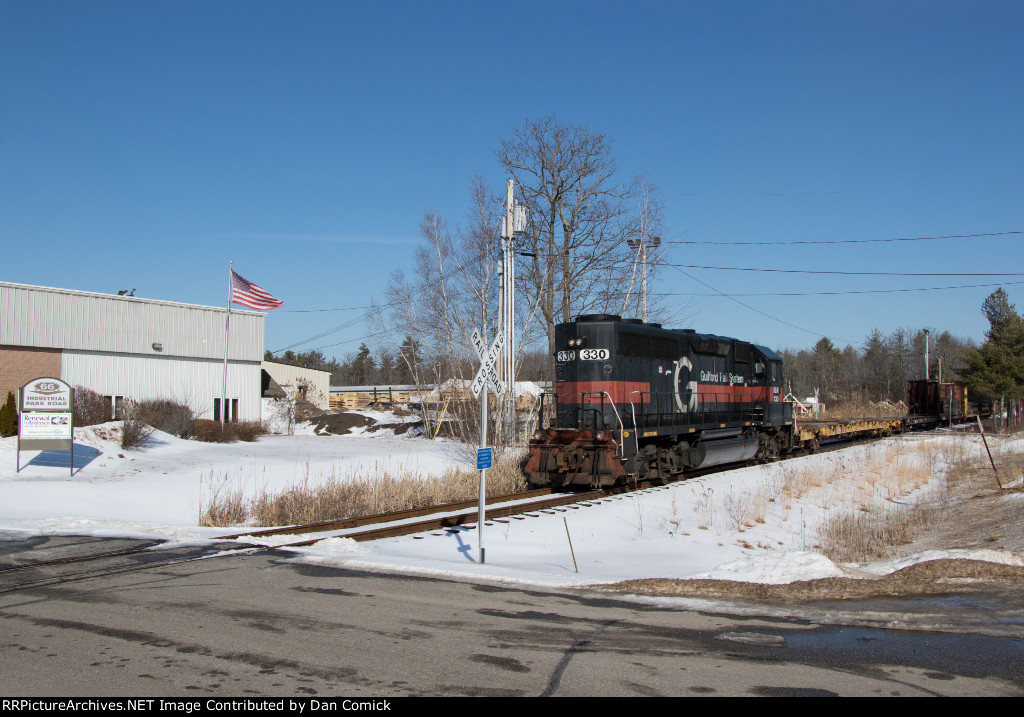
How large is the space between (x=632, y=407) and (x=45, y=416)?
14523 millimetres

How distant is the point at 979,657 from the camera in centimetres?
562

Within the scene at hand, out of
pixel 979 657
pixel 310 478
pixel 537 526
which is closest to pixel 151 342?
pixel 310 478

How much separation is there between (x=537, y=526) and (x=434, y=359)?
18238mm

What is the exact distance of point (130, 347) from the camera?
120 ft

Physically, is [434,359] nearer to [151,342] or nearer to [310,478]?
[310,478]

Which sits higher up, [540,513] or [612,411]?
[612,411]

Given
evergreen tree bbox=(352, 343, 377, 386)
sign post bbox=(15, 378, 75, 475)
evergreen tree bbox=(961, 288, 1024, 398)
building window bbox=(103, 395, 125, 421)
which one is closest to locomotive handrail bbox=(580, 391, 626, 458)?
sign post bbox=(15, 378, 75, 475)

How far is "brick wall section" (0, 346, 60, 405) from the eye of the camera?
32750mm

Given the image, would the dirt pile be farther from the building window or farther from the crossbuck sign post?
the crossbuck sign post

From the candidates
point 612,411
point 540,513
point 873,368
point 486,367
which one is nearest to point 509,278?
point 612,411

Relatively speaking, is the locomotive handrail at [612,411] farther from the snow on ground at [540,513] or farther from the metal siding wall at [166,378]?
the metal siding wall at [166,378]

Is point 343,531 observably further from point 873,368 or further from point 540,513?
point 873,368

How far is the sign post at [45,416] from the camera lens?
1859 centimetres

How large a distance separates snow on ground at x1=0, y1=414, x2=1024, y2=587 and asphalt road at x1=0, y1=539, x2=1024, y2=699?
170 centimetres
